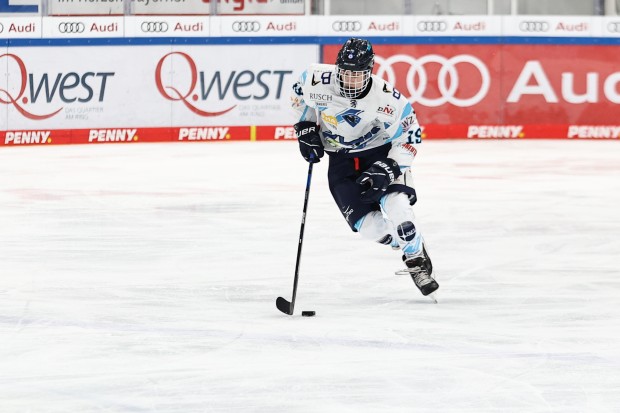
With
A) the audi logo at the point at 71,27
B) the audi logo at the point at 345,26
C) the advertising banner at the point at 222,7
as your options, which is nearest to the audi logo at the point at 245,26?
the advertising banner at the point at 222,7

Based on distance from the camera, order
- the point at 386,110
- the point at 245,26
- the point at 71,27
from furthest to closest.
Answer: the point at 245,26, the point at 71,27, the point at 386,110

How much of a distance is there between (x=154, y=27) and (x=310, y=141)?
9290mm

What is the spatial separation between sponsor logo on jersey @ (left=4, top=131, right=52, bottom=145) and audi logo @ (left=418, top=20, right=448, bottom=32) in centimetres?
454

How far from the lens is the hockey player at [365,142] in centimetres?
570

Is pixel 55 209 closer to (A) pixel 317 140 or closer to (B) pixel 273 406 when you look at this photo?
(A) pixel 317 140

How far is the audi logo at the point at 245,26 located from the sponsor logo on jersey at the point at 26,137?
2.49 meters

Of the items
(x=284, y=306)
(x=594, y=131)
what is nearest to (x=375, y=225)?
(x=284, y=306)

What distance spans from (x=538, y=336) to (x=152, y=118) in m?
10.4

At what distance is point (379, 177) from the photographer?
5.70 metres

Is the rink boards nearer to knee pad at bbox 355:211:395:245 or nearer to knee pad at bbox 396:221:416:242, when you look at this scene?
knee pad at bbox 355:211:395:245

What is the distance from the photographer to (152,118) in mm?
14844

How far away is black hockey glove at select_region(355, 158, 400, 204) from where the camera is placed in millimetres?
5691

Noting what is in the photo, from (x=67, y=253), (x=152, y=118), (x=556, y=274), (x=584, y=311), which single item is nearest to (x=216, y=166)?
(x=152, y=118)

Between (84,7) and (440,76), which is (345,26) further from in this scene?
(84,7)
